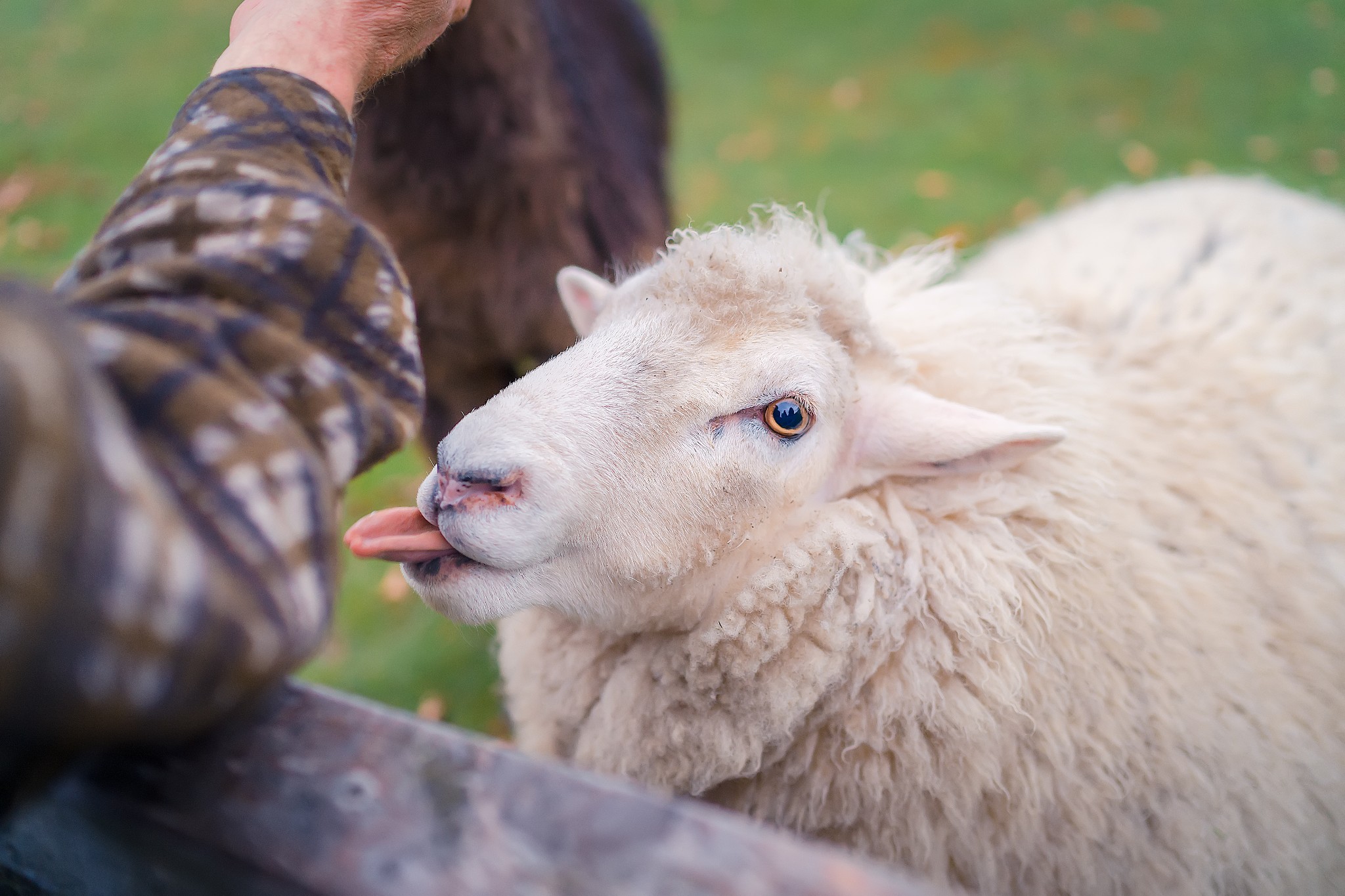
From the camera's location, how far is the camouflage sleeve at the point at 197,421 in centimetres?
67

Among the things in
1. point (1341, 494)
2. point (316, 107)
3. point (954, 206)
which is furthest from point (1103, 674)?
point (954, 206)

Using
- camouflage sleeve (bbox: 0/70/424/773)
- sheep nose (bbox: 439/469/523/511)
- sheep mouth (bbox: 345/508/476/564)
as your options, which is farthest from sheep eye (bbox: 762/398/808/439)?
camouflage sleeve (bbox: 0/70/424/773)

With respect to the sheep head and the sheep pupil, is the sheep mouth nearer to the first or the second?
the sheep head

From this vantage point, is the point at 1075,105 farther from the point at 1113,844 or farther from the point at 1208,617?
the point at 1113,844

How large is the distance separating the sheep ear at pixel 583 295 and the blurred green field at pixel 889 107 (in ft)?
8.24

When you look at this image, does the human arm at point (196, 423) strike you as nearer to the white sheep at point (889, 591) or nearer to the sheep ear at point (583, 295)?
the white sheep at point (889, 591)

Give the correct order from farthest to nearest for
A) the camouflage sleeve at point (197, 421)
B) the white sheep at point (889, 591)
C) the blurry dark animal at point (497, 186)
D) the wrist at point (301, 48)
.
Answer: the blurry dark animal at point (497, 186) < the white sheep at point (889, 591) < the wrist at point (301, 48) < the camouflage sleeve at point (197, 421)

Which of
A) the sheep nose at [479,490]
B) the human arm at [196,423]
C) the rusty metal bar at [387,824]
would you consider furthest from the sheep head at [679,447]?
the rusty metal bar at [387,824]

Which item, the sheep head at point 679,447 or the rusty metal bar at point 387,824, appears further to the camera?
the sheep head at point 679,447

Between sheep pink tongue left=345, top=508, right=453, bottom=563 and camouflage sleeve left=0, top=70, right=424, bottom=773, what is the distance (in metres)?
0.42

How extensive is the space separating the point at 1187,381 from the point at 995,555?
2.92 ft

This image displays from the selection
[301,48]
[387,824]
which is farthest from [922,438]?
[301,48]

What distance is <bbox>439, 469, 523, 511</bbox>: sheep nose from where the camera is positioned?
144 centimetres

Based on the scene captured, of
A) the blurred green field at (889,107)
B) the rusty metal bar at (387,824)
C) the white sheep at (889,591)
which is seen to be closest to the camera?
the rusty metal bar at (387,824)
